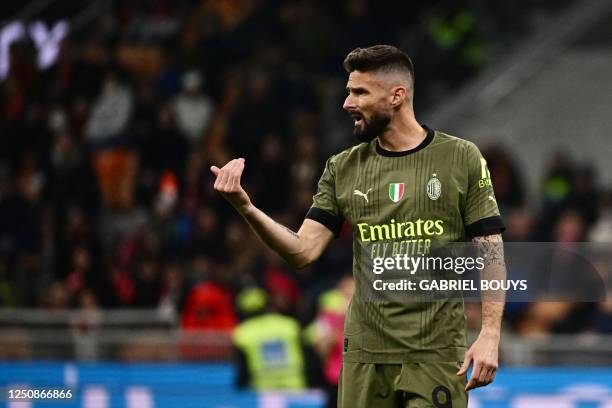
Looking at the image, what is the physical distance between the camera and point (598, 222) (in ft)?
44.1

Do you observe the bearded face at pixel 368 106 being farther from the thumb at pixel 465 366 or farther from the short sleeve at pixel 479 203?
the thumb at pixel 465 366

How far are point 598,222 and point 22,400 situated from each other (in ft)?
19.3

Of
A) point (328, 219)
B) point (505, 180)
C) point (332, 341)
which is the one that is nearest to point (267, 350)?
point (332, 341)

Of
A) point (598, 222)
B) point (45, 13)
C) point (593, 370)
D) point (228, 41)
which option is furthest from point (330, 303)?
point (228, 41)

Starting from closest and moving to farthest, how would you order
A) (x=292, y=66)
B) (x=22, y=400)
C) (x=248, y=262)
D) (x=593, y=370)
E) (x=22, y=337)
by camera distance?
(x=22, y=400)
(x=593, y=370)
(x=22, y=337)
(x=248, y=262)
(x=292, y=66)

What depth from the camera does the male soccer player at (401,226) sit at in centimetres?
557

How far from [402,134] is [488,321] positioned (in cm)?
86

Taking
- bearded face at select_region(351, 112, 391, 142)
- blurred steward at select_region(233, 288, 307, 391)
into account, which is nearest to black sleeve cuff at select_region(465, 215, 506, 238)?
bearded face at select_region(351, 112, 391, 142)

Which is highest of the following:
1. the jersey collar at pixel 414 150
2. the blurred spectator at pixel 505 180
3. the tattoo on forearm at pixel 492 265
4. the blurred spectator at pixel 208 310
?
the blurred spectator at pixel 505 180

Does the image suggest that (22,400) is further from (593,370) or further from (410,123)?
(410,123)

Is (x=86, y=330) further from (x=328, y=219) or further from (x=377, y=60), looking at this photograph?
(x=377, y=60)

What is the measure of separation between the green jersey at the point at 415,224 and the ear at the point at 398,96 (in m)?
0.19

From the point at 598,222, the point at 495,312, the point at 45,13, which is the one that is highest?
the point at 45,13

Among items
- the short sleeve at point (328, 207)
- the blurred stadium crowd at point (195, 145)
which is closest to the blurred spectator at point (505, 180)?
the blurred stadium crowd at point (195, 145)
